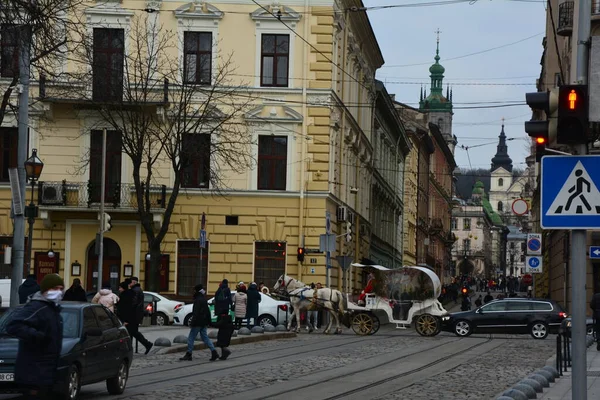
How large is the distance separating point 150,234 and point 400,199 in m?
47.5

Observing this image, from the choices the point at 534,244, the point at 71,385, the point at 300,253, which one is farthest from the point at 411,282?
the point at 71,385

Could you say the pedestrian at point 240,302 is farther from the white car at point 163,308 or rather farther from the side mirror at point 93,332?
the side mirror at point 93,332

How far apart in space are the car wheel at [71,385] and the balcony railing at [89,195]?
99.2 feet

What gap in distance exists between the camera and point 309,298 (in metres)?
40.3

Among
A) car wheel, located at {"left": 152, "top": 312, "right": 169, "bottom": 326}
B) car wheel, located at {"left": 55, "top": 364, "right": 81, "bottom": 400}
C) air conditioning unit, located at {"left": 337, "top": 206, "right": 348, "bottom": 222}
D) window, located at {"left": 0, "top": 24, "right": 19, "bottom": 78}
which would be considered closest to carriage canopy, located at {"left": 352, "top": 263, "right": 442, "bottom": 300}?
car wheel, located at {"left": 152, "top": 312, "right": 169, "bottom": 326}

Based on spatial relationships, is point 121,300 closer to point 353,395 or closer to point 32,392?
point 353,395

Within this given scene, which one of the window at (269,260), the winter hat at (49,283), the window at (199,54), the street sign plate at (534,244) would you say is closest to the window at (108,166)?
the window at (199,54)

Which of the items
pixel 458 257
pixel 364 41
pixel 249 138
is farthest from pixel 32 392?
pixel 458 257

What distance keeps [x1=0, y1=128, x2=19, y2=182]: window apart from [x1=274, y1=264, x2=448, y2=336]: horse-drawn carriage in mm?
12939

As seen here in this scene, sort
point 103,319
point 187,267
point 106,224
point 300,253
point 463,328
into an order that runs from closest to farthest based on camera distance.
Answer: point 103,319, point 106,224, point 463,328, point 300,253, point 187,267

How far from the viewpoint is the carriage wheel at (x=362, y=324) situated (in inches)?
1578

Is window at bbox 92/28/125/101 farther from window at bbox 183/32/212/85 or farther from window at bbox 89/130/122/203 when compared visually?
window at bbox 183/32/212/85

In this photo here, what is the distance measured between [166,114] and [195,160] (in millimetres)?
2051

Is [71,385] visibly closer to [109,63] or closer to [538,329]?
[538,329]
